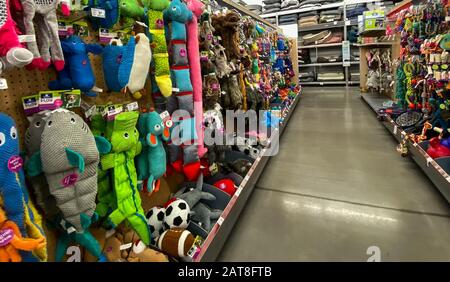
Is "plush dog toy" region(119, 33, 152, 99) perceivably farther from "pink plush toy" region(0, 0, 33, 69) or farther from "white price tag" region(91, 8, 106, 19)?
"pink plush toy" region(0, 0, 33, 69)

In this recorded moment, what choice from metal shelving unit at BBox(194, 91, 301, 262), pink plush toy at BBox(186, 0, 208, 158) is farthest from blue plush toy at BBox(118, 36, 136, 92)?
metal shelving unit at BBox(194, 91, 301, 262)

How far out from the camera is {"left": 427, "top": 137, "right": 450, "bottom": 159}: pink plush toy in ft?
8.91

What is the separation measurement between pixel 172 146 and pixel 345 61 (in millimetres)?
8694

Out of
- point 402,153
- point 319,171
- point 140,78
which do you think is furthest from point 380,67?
point 140,78

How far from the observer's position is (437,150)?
9.09 ft

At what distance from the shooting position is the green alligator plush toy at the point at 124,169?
1.40 m

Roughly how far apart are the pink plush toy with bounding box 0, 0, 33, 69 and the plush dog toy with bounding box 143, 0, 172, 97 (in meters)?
0.88

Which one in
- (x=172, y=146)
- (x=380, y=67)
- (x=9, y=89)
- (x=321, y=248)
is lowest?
(x=321, y=248)

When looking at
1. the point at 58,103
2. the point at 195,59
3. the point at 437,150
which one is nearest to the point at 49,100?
the point at 58,103

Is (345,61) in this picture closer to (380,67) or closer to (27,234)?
(380,67)

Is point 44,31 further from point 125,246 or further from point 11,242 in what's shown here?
point 125,246

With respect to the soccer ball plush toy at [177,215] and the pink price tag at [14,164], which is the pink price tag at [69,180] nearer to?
the pink price tag at [14,164]

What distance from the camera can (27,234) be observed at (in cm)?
102
